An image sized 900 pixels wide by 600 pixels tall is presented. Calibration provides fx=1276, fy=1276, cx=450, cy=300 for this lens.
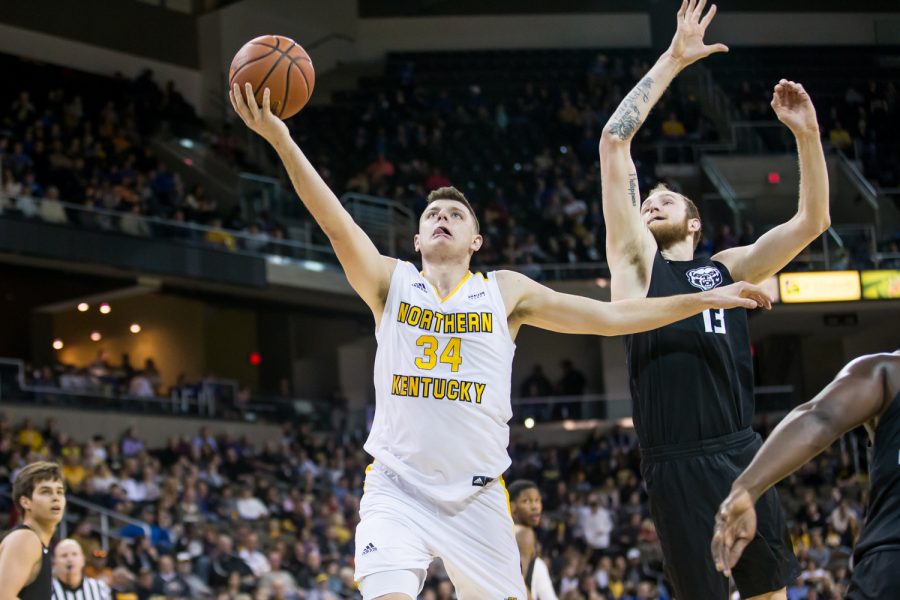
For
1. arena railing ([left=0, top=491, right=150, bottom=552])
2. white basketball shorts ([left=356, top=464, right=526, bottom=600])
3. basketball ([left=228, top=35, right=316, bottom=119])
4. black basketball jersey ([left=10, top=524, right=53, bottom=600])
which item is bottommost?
arena railing ([left=0, top=491, right=150, bottom=552])

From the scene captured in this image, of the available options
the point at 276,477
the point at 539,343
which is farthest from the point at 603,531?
the point at 539,343

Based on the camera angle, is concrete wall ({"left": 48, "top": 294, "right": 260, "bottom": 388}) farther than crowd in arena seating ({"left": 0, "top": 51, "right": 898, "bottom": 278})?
Yes

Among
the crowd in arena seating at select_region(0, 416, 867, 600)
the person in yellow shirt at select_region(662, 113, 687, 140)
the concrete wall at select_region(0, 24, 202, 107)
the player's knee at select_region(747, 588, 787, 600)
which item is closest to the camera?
the player's knee at select_region(747, 588, 787, 600)

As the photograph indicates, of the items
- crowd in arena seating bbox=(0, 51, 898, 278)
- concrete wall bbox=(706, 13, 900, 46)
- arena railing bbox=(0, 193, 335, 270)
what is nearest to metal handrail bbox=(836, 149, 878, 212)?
crowd in arena seating bbox=(0, 51, 898, 278)

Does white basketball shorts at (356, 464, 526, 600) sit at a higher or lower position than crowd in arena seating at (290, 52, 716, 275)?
lower

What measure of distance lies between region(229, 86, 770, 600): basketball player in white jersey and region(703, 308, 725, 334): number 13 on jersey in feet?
1.27

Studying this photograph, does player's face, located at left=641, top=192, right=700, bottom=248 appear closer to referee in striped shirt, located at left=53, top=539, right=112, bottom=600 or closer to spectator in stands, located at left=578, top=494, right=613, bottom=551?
referee in striped shirt, located at left=53, top=539, right=112, bottom=600

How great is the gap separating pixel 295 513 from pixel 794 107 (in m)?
14.3

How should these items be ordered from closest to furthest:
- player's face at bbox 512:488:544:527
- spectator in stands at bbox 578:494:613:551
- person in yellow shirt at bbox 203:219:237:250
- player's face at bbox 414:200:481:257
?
player's face at bbox 414:200:481:257, player's face at bbox 512:488:544:527, spectator in stands at bbox 578:494:613:551, person in yellow shirt at bbox 203:219:237:250

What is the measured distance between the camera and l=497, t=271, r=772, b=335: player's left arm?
16.6ft

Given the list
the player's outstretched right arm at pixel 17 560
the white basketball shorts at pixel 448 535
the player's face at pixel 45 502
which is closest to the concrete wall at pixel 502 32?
the player's face at pixel 45 502

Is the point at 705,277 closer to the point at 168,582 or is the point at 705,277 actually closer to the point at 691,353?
the point at 691,353

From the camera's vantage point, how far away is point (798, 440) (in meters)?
3.24

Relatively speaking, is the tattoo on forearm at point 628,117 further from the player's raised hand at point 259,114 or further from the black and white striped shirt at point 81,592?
the black and white striped shirt at point 81,592
